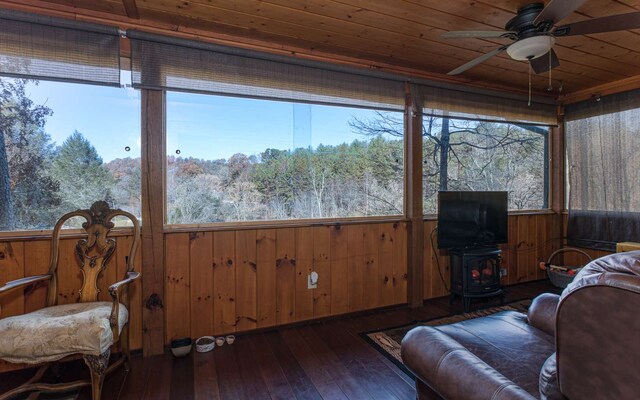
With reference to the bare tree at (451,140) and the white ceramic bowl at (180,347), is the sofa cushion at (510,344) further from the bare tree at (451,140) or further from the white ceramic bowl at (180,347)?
the bare tree at (451,140)

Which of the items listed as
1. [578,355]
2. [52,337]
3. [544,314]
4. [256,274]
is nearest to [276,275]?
[256,274]

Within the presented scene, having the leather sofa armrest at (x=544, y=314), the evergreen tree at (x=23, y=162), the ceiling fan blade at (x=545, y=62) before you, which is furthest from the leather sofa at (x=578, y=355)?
the evergreen tree at (x=23, y=162)

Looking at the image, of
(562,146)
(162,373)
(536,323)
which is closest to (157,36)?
(162,373)

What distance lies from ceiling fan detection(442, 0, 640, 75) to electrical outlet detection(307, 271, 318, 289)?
215cm

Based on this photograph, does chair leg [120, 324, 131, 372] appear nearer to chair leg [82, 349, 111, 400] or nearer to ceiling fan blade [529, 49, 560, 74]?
chair leg [82, 349, 111, 400]

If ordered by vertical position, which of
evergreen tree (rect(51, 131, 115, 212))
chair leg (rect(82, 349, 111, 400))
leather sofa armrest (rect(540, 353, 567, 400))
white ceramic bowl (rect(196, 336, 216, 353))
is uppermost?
evergreen tree (rect(51, 131, 115, 212))

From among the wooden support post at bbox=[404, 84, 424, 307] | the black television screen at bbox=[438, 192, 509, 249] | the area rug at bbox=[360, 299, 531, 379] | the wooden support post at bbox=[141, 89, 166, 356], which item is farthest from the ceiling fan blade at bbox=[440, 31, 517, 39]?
the area rug at bbox=[360, 299, 531, 379]

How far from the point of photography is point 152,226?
236 centimetres

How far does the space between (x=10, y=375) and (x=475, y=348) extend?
9.43 feet

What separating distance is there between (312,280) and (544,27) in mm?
2518

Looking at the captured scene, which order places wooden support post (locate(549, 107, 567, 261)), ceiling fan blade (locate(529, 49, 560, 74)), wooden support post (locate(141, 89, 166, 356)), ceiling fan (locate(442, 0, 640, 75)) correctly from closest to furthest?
ceiling fan (locate(442, 0, 640, 75)), ceiling fan blade (locate(529, 49, 560, 74)), wooden support post (locate(141, 89, 166, 356)), wooden support post (locate(549, 107, 567, 261))

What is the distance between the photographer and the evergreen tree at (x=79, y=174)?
224cm

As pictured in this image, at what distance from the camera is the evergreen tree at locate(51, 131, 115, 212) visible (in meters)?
2.24

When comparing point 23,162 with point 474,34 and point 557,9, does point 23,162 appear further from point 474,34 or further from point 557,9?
point 557,9
